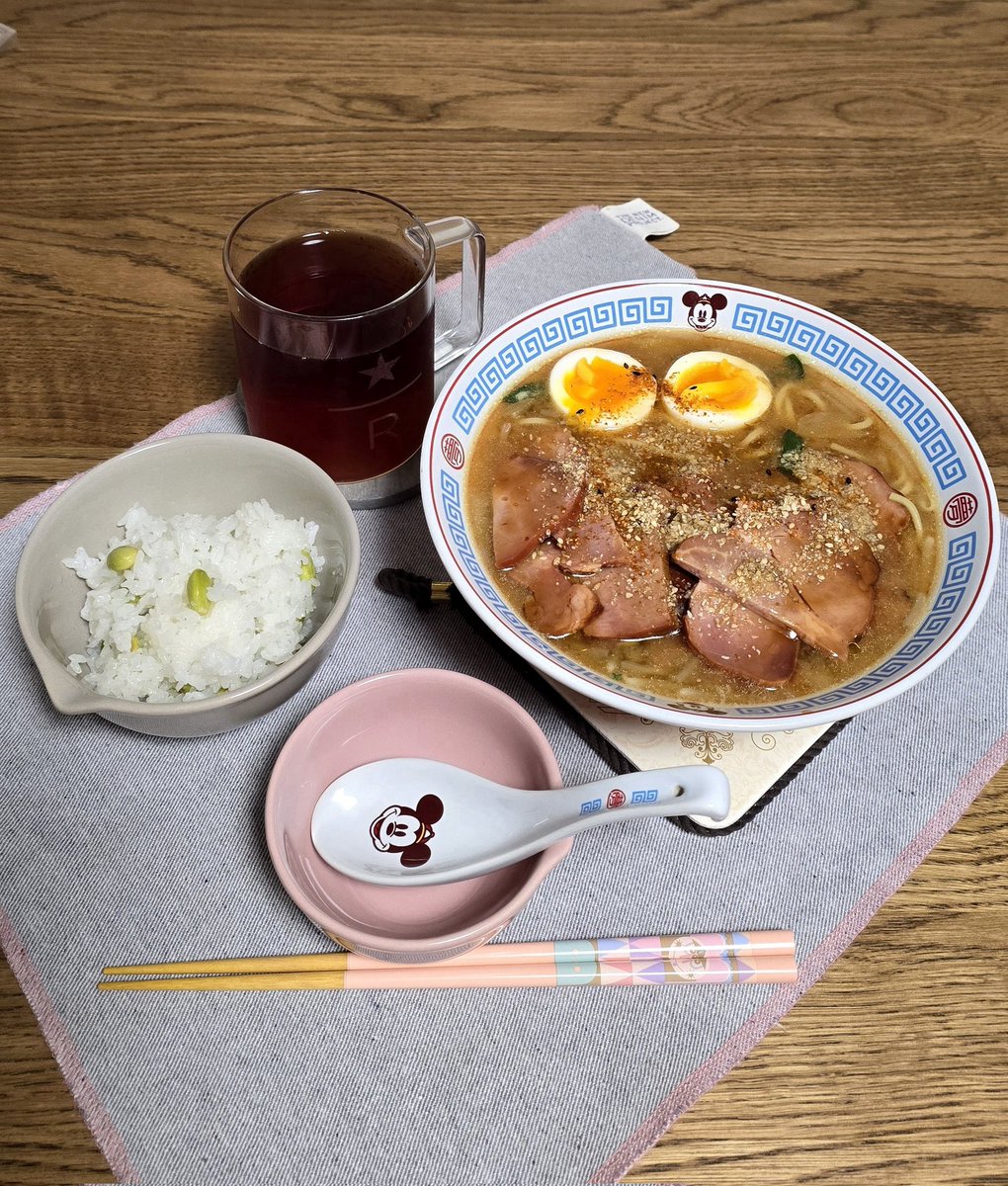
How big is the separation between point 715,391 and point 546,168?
103 centimetres

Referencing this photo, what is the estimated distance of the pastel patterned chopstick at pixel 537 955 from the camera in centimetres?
134

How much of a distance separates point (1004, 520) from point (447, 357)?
112 cm

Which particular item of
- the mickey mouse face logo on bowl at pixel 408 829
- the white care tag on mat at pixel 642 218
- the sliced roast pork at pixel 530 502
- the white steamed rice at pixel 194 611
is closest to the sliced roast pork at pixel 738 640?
the sliced roast pork at pixel 530 502

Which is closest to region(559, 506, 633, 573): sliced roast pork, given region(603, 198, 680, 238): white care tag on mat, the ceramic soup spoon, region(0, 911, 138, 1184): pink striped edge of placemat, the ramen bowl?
the ramen bowl

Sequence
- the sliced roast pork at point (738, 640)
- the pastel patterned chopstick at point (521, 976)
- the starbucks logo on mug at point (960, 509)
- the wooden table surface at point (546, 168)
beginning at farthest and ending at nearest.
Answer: the wooden table surface at point (546, 168) < the starbucks logo on mug at point (960, 509) < the sliced roast pork at point (738, 640) < the pastel patterned chopstick at point (521, 976)

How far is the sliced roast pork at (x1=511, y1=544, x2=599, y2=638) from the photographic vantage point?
4.91ft

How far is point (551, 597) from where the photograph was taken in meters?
1.51

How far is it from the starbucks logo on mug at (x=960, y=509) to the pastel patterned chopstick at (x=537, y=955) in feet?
2.32

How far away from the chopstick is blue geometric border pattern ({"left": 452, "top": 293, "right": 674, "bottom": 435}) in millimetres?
840

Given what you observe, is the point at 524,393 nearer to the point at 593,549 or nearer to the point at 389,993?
the point at 593,549

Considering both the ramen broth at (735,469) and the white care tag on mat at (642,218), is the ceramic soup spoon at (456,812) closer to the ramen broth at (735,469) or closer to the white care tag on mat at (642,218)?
the ramen broth at (735,469)

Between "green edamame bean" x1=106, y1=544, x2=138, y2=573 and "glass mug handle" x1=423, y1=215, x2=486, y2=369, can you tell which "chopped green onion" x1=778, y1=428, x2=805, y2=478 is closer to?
"glass mug handle" x1=423, y1=215, x2=486, y2=369

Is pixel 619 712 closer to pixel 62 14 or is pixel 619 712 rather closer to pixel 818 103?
pixel 818 103

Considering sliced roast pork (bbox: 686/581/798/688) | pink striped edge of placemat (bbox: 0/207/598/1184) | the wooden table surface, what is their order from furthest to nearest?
the wooden table surface → sliced roast pork (bbox: 686/581/798/688) → pink striped edge of placemat (bbox: 0/207/598/1184)
